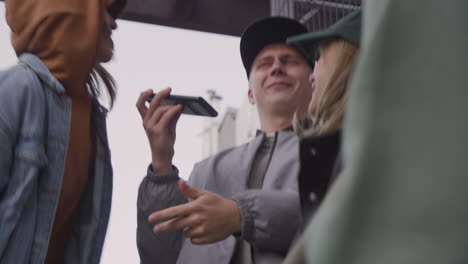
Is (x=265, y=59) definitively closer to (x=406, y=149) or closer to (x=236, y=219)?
(x=236, y=219)

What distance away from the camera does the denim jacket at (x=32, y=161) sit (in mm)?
1250

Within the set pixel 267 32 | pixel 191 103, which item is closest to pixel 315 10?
pixel 267 32

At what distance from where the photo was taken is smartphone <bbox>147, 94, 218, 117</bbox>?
165cm

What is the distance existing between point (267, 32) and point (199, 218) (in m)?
1.12

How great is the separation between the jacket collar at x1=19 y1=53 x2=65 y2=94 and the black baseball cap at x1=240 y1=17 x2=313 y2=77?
90 cm

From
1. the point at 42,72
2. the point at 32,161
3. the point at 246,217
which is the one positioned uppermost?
the point at 42,72

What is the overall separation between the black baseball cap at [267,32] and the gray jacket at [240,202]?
1.54ft

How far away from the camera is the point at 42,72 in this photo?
4.66 feet

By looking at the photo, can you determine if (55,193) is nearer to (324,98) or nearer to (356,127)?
(324,98)

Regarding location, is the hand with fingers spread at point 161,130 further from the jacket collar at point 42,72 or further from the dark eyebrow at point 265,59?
the dark eyebrow at point 265,59

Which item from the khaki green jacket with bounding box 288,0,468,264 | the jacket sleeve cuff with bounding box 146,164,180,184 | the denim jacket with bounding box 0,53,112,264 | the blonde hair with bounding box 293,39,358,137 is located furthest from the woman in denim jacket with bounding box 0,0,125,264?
the khaki green jacket with bounding box 288,0,468,264

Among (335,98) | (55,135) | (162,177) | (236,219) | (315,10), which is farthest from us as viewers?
(315,10)

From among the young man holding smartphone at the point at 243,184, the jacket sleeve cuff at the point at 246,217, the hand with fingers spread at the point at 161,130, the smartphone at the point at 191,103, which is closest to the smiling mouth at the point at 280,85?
the young man holding smartphone at the point at 243,184

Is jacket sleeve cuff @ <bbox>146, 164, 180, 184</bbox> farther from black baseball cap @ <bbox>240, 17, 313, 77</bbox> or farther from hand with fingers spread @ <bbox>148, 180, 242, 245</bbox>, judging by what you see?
black baseball cap @ <bbox>240, 17, 313, 77</bbox>
